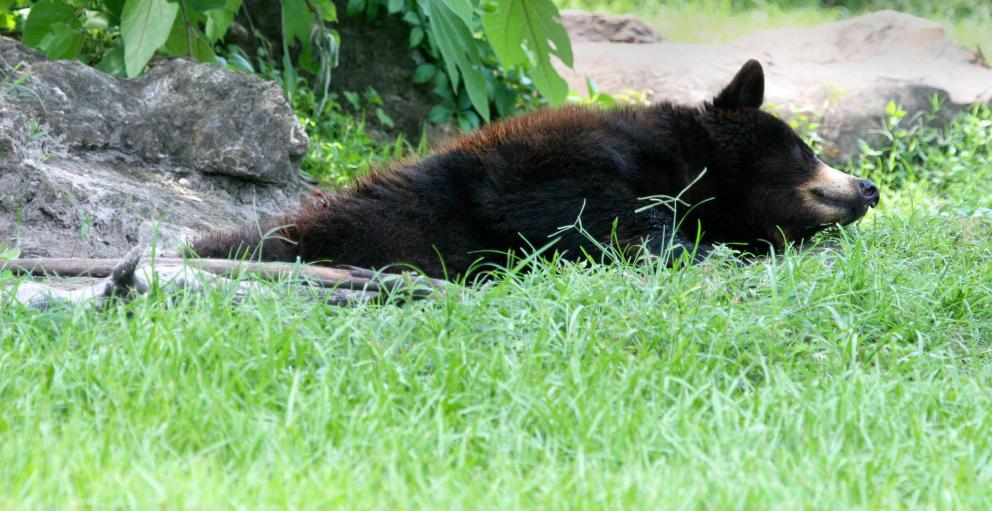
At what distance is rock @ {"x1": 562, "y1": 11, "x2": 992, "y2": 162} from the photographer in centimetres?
911

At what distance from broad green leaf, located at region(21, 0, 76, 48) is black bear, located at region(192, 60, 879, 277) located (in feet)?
5.41

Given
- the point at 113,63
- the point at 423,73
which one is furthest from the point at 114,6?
the point at 423,73

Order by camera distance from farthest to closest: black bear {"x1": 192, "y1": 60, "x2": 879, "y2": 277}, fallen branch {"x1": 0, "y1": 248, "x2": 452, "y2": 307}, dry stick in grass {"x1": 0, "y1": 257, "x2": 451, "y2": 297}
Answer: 1. black bear {"x1": 192, "y1": 60, "x2": 879, "y2": 277}
2. dry stick in grass {"x1": 0, "y1": 257, "x2": 451, "y2": 297}
3. fallen branch {"x1": 0, "y1": 248, "x2": 452, "y2": 307}

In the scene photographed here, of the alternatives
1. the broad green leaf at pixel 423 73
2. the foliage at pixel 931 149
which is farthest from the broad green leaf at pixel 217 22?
the foliage at pixel 931 149

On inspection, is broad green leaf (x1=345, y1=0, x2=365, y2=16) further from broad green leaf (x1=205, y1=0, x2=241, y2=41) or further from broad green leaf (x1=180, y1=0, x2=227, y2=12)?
broad green leaf (x1=180, y1=0, x2=227, y2=12)

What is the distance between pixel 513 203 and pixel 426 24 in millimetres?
3875

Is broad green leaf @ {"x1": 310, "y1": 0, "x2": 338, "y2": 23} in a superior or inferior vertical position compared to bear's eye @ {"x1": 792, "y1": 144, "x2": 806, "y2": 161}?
superior

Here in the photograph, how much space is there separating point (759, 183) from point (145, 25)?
3.03m

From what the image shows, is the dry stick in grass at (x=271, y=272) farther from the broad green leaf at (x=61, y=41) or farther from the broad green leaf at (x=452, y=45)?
the broad green leaf at (x=61, y=41)

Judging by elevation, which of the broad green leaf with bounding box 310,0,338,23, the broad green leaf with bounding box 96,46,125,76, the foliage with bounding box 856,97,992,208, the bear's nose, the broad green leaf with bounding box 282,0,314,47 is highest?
the broad green leaf with bounding box 282,0,314,47

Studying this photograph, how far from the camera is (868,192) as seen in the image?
19.4ft

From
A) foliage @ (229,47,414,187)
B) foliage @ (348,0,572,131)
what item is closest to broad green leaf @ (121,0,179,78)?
foliage @ (348,0,572,131)

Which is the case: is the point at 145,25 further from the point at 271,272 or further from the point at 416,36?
the point at 416,36

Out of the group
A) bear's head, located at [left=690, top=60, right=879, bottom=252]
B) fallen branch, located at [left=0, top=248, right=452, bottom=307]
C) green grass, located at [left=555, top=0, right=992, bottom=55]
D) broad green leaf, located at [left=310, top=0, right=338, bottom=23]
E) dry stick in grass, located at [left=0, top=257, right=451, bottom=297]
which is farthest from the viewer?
green grass, located at [left=555, top=0, right=992, bottom=55]
